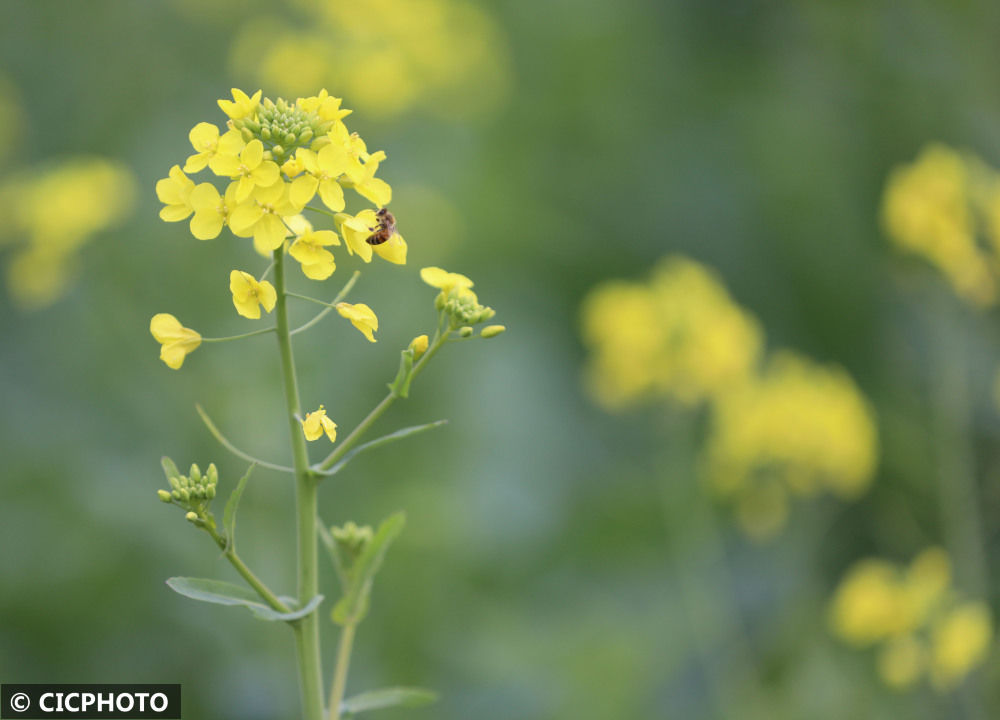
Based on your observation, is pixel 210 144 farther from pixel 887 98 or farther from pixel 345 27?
pixel 887 98

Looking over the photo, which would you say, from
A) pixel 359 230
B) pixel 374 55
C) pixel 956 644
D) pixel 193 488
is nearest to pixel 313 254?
pixel 359 230

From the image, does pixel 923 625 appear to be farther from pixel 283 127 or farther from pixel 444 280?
pixel 283 127

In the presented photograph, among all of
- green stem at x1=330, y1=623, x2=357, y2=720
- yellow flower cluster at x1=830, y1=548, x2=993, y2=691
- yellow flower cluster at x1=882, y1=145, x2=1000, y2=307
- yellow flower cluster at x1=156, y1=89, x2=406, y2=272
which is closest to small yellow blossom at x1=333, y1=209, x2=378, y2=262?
yellow flower cluster at x1=156, y1=89, x2=406, y2=272

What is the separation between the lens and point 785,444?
2.96m

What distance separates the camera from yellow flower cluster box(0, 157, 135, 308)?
2943mm

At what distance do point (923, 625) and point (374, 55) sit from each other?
259 cm

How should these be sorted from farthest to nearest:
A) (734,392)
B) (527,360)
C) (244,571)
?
(527,360)
(734,392)
(244,571)

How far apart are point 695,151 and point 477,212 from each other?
149 centimetres

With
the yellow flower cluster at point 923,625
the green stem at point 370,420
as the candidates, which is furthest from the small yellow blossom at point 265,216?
the yellow flower cluster at point 923,625

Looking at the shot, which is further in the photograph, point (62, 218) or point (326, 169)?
point (62, 218)

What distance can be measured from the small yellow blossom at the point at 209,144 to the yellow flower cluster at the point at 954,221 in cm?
203

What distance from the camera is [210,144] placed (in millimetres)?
1133

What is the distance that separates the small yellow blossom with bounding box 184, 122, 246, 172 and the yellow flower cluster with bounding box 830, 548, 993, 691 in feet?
6.12

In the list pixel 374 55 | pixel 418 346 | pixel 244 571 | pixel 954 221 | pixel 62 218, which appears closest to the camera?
pixel 244 571
